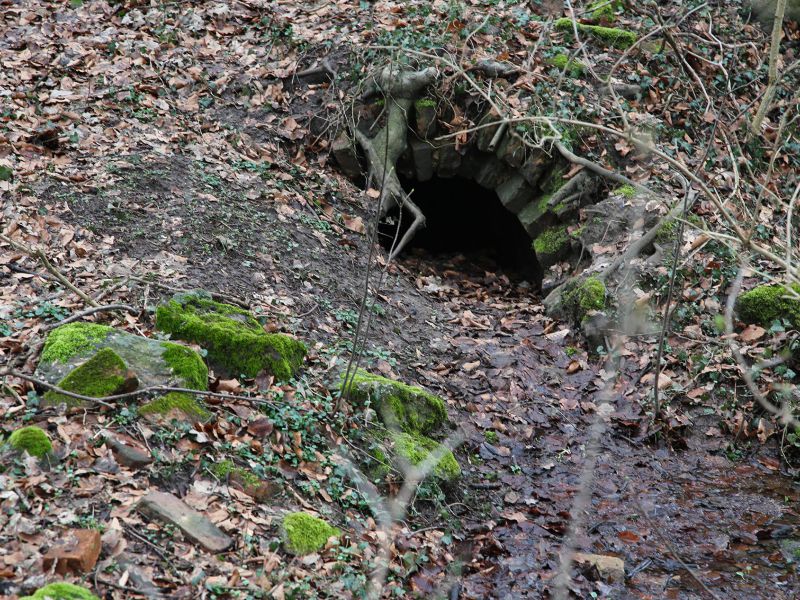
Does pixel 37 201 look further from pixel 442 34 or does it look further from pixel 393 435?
pixel 442 34

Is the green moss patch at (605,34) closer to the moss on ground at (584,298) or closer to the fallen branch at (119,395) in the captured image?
the moss on ground at (584,298)

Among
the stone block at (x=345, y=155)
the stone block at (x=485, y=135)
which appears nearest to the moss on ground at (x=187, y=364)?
the stone block at (x=345, y=155)

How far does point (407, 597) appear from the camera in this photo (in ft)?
12.5

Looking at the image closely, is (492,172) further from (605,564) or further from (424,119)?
(605,564)

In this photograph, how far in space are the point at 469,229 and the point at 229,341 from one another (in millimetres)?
6361

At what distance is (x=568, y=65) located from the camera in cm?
820

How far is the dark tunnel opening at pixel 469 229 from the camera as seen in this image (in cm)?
957

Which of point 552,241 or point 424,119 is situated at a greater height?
point 424,119

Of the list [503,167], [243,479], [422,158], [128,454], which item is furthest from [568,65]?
[128,454]

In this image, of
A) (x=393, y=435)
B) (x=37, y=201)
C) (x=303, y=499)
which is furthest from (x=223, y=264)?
(x=303, y=499)

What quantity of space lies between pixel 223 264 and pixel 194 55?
3752 mm

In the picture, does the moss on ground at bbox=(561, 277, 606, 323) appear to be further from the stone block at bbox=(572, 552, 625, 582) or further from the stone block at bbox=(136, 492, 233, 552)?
the stone block at bbox=(136, 492, 233, 552)

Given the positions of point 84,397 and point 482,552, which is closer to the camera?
point 84,397

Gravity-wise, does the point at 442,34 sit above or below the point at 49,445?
above
